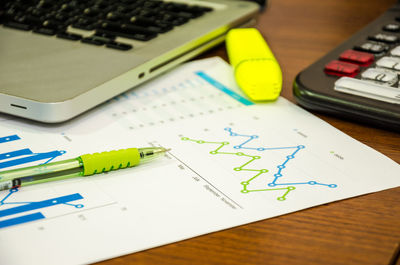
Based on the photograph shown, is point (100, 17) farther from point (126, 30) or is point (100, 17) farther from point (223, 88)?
point (223, 88)

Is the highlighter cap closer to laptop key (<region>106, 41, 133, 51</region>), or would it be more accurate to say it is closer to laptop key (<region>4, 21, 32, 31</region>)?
laptop key (<region>106, 41, 133, 51</region>)

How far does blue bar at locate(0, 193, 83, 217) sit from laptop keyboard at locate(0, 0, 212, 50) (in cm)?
23

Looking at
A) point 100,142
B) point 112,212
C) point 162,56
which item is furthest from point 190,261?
point 162,56

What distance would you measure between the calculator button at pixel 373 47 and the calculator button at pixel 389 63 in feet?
0.08

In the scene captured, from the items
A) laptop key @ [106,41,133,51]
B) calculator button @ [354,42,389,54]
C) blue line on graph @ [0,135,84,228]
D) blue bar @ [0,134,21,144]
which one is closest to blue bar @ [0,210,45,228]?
blue line on graph @ [0,135,84,228]

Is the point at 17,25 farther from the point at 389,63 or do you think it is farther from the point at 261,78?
the point at 389,63

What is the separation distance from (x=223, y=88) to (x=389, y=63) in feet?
0.56

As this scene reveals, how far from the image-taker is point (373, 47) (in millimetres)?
562

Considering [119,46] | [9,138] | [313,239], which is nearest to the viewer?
[313,239]

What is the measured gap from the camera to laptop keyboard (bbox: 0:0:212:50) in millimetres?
599

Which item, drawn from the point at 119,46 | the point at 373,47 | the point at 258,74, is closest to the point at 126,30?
the point at 119,46

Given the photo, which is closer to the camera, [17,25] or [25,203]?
[25,203]

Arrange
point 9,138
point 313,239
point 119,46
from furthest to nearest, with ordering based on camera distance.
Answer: point 119,46 → point 9,138 → point 313,239

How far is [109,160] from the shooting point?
16.2 inches
